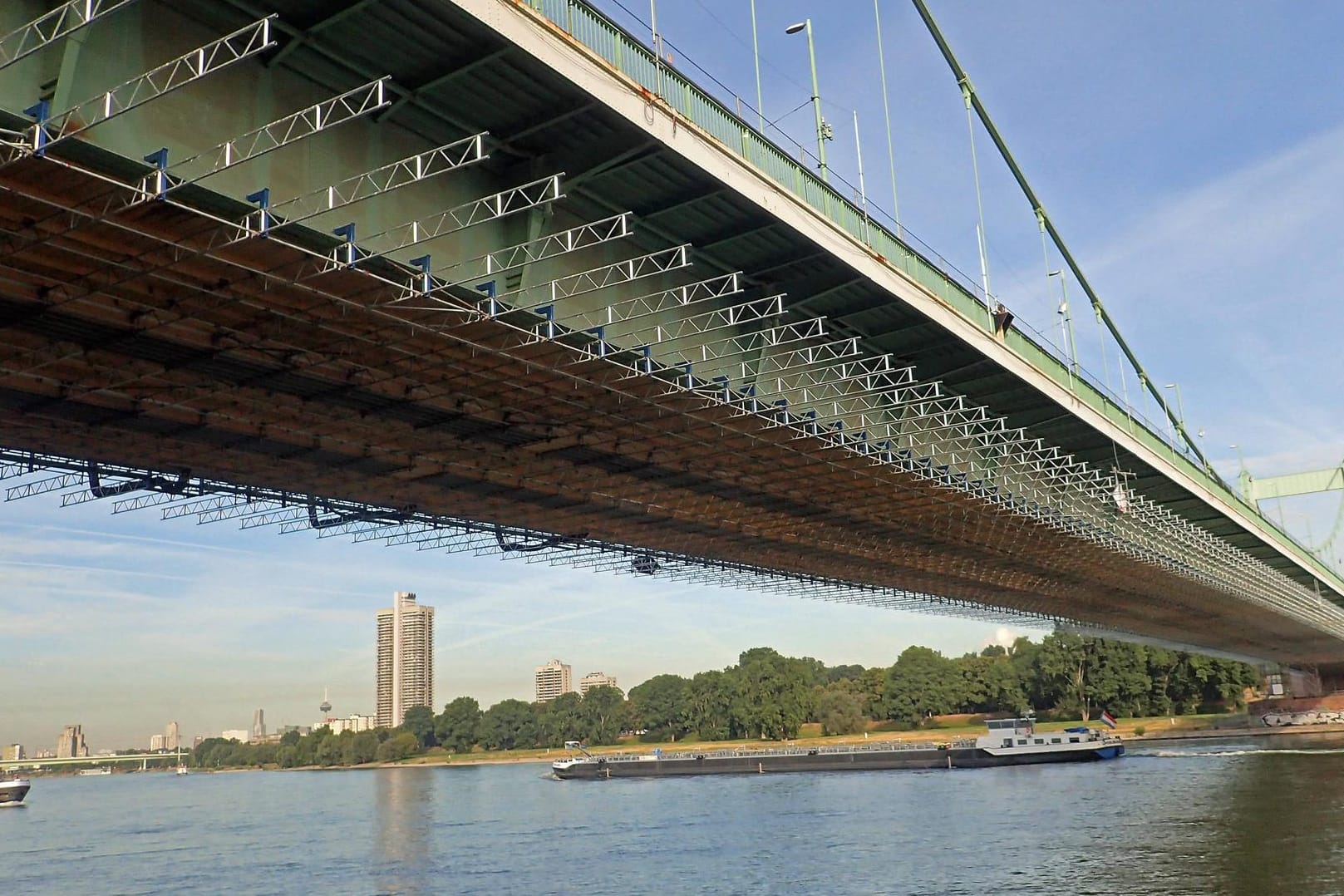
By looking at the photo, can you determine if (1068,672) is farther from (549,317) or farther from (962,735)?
(549,317)

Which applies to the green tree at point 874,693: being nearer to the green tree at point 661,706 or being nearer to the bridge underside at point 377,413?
the green tree at point 661,706

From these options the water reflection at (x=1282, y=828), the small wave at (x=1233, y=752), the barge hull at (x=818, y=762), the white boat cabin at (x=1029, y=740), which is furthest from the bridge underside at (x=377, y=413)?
the white boat cabin at (x=1029, y=740)

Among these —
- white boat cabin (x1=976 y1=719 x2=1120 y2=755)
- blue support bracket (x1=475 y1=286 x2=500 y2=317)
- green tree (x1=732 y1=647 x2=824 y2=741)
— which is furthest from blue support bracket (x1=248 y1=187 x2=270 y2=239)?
green tree (x1=732 y1=647 x2=824 y2=741)

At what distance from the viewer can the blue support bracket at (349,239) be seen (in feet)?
55.9

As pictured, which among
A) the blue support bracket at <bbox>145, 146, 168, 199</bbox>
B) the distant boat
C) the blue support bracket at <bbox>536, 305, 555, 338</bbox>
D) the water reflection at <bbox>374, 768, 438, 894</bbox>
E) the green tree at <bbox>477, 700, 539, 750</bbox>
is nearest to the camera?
the blue support bracket at <bbox>145, 146, 168, 199</bbox>

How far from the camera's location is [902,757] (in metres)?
95.1

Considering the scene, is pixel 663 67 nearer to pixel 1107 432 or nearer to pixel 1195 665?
pixel 1107 432

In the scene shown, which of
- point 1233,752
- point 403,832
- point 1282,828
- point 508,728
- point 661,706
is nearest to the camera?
point 1282,828

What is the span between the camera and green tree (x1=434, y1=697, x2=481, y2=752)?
634ft

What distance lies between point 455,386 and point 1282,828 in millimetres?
33344

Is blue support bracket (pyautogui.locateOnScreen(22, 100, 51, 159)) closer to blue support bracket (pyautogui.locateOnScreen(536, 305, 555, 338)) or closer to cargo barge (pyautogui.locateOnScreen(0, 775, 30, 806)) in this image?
blue support bracket (pyautogui.locateOnScreen(536, 305, 555, 338))

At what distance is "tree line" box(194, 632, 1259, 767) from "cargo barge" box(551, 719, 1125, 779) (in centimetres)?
2050

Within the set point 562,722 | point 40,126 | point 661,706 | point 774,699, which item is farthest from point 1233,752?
point 562,722

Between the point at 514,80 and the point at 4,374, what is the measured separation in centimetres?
1404
